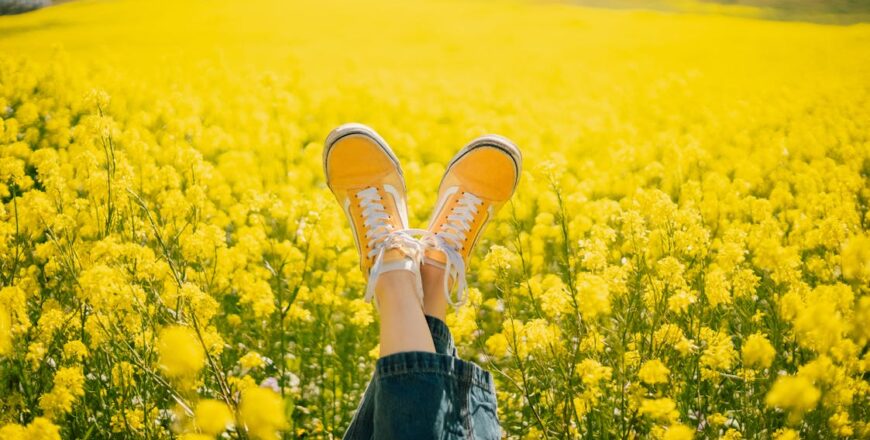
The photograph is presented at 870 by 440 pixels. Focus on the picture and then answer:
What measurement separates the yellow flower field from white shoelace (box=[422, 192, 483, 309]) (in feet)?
0.31

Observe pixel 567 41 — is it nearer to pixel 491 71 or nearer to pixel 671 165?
pixel 491 71

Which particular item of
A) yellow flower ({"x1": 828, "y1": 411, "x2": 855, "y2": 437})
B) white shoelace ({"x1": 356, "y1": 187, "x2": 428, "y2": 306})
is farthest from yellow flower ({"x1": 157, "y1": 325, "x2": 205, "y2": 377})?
yellow flower ({"x1": 828, "y1": 411, "x2": 855, "y2": 437})

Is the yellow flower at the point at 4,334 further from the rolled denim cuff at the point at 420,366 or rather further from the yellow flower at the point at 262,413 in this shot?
the rolled denim cuff at the point at 420,366

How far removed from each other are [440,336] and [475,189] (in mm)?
902

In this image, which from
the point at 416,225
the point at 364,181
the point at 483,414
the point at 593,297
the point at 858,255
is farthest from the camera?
the point at 416,225

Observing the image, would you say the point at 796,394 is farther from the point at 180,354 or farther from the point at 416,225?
the point at 416,225

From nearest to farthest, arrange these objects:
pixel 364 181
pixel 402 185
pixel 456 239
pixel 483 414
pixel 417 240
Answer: pixel 483 414, pixel 417 240, pixel 456 239, pixel 364 181, pixel 402 185

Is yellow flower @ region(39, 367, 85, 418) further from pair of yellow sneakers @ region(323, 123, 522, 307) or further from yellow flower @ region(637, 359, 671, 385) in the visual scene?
yellow flower @ region(637, 359, 671, 385)

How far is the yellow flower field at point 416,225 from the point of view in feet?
6.19

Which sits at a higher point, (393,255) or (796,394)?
(393,255)

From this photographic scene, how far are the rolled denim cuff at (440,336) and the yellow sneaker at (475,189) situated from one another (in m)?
0.57

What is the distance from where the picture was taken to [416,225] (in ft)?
10.9

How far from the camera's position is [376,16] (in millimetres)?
9930

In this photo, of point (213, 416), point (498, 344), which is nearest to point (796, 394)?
point (498, 344)
